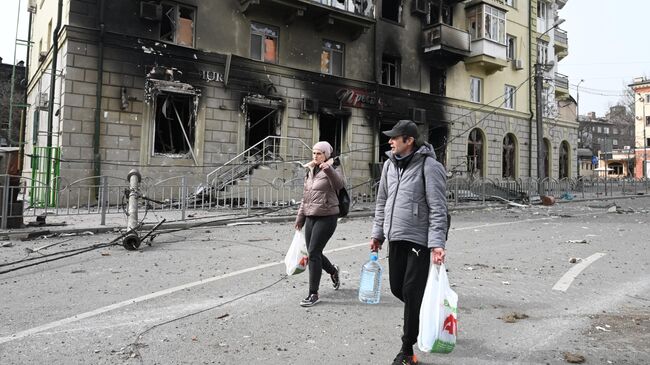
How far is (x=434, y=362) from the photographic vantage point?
3461 millimetres

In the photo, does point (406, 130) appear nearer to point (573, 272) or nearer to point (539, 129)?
point (573, 272)

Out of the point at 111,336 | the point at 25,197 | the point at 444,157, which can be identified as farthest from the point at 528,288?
the point at 444,157

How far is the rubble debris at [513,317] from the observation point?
4438mm

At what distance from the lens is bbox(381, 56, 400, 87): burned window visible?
23.5 meters

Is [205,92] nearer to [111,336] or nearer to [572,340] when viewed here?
[111,336]

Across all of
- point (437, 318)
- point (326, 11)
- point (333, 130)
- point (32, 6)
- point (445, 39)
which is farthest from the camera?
point (445, 39)

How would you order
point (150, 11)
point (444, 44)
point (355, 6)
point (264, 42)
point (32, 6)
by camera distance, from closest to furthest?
point (150, 11)
point (264, 42)
point (355, 6)
point (32, 6)
point (444, 44)

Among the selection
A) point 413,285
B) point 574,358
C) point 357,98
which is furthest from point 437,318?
point 357,98

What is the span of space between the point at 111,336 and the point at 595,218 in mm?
14916

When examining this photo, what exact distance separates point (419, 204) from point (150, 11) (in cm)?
1590

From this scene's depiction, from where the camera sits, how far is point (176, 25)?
56.9 ft

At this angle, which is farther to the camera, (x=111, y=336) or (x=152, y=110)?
(x=152, y=110)

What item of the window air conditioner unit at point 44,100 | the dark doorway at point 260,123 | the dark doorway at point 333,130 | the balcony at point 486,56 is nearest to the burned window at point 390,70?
the dark doorway at point 333,130

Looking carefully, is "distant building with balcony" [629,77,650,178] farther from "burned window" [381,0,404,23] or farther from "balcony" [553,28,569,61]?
"burned window" [381,0,404,23]
